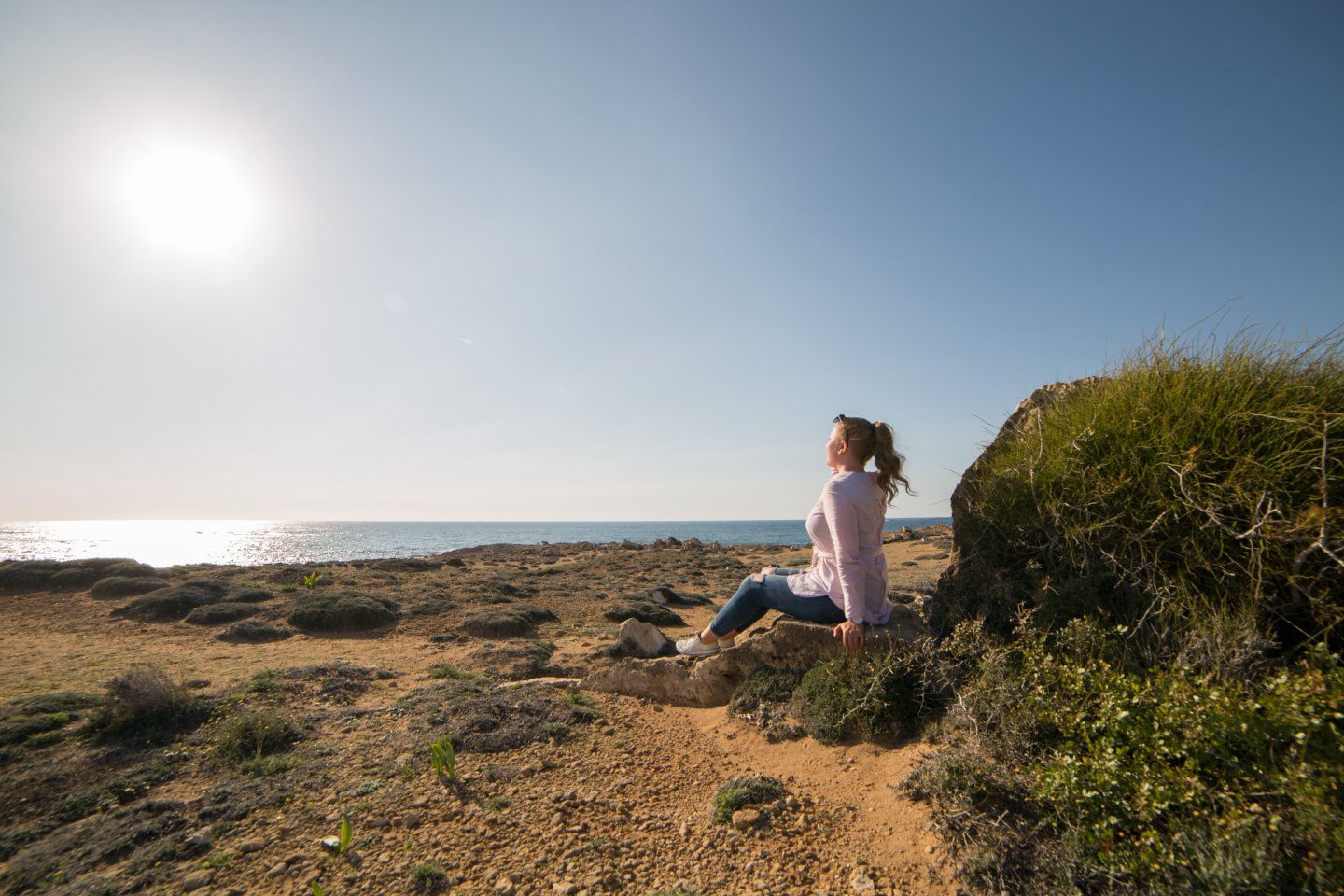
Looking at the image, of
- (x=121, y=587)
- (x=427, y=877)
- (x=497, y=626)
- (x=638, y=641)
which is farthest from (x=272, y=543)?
(x=427, y=877)

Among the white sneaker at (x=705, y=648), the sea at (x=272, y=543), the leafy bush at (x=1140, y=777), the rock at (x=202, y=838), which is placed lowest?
the sea at (x=272, y=543)

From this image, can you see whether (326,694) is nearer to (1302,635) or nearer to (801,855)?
(801,855)

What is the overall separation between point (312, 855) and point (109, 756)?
9.98 feet

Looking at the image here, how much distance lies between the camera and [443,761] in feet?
13.9

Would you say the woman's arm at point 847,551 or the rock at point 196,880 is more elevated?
the woman's arm at point 847,551

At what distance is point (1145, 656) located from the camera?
3148 mm

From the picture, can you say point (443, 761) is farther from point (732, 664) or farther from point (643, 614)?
point (643, 614)

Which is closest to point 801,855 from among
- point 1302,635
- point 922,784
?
point 922,784

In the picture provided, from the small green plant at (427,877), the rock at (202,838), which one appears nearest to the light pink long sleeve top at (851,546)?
the small green plant at (427,877)

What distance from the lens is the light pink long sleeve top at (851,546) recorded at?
437cm

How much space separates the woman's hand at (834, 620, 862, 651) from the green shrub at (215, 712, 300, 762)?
195 inches

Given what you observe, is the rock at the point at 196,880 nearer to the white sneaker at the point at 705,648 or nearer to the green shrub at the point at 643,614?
the white sneaker at the point at 705,648

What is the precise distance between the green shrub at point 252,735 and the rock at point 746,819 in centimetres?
409

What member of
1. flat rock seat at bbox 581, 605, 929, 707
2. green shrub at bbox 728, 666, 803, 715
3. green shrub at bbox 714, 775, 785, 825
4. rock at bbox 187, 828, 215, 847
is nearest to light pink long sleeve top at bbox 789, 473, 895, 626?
flat rock seat at bbox 581, 605, 929, 707
